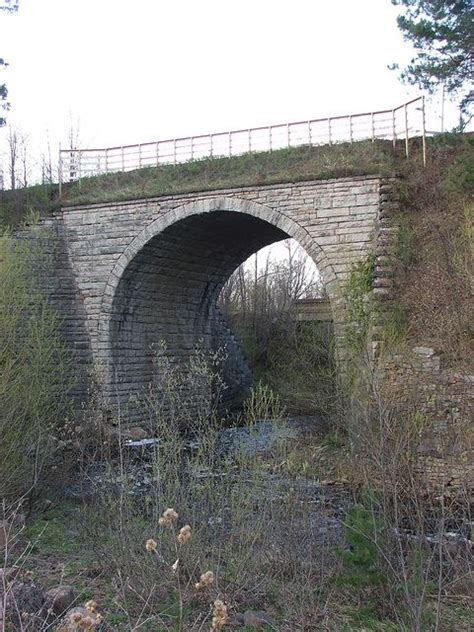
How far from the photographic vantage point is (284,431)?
22.6 feet

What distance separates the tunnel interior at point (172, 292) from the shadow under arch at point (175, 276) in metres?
0.02

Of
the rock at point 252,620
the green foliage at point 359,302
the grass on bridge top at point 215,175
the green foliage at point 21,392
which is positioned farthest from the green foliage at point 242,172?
the rock at point 252,620

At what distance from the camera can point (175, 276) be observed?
18594 millimetres

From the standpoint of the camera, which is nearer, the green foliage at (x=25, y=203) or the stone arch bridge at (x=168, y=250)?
the stone arch bridge at (x=168, y=250)

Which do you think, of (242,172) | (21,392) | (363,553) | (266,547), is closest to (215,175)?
(242,172)

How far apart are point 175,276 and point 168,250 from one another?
152 cm

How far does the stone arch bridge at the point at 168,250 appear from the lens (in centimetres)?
1398

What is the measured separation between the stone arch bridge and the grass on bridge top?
7.9 inches

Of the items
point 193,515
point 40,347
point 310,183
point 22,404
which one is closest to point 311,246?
point 310,183

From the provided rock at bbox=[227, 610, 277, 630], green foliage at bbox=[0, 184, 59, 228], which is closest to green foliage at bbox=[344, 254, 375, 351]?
rock at bbox=[227, 610, 277, 630]

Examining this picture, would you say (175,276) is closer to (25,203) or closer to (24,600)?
(25,203)

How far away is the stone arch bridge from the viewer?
1398 cm

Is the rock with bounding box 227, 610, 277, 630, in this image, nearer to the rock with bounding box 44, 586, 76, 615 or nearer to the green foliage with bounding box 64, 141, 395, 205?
the rock with bounding box 44, 586, 76, 615

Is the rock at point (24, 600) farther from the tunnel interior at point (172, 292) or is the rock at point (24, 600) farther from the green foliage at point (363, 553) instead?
the tunnel interior at point (172, 292)
